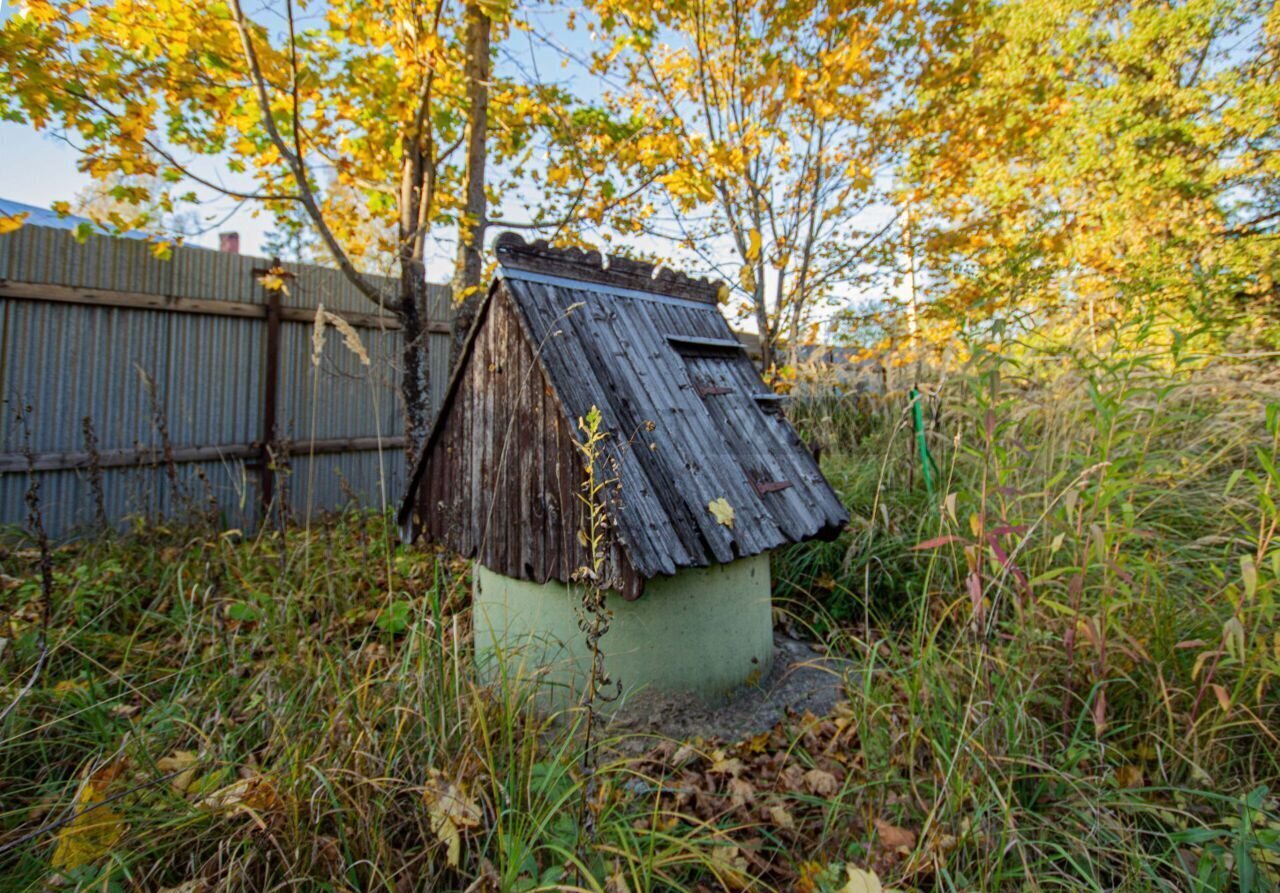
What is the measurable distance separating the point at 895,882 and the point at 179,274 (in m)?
6.98

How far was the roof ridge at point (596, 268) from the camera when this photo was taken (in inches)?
118

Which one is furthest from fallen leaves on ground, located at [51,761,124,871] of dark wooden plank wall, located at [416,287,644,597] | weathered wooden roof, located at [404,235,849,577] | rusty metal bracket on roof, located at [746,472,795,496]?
rusty metal bracket on roof, located at [746,472,795,496]

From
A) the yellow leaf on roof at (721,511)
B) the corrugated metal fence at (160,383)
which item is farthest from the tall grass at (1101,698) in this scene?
the corrugated metal fence at (160,383)

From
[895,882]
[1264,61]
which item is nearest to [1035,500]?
[895,882]

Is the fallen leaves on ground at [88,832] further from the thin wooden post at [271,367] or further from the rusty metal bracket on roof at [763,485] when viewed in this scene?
the thin wooden post at [271,367]

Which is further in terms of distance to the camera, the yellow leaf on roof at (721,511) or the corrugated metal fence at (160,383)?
the corrugated metal fence at (160,383)

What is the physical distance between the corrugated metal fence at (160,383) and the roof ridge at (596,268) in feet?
6.23

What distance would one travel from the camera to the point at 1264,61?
8281 mm

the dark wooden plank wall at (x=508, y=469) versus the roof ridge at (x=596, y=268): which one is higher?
the roof ridge at (x=596, y=268)

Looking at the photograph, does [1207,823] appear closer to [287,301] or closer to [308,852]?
[308,852]

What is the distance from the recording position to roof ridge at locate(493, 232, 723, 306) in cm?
299

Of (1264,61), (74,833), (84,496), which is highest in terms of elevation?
(1264,61)

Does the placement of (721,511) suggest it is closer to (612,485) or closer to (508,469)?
(612,485)

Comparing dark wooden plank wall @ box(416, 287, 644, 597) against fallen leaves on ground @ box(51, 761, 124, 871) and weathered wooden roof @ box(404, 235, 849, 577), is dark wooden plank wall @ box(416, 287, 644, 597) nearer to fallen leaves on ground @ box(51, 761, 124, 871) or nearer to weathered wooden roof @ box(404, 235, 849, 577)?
weathered wooden roof @ box(404, 235, 849, 577)
